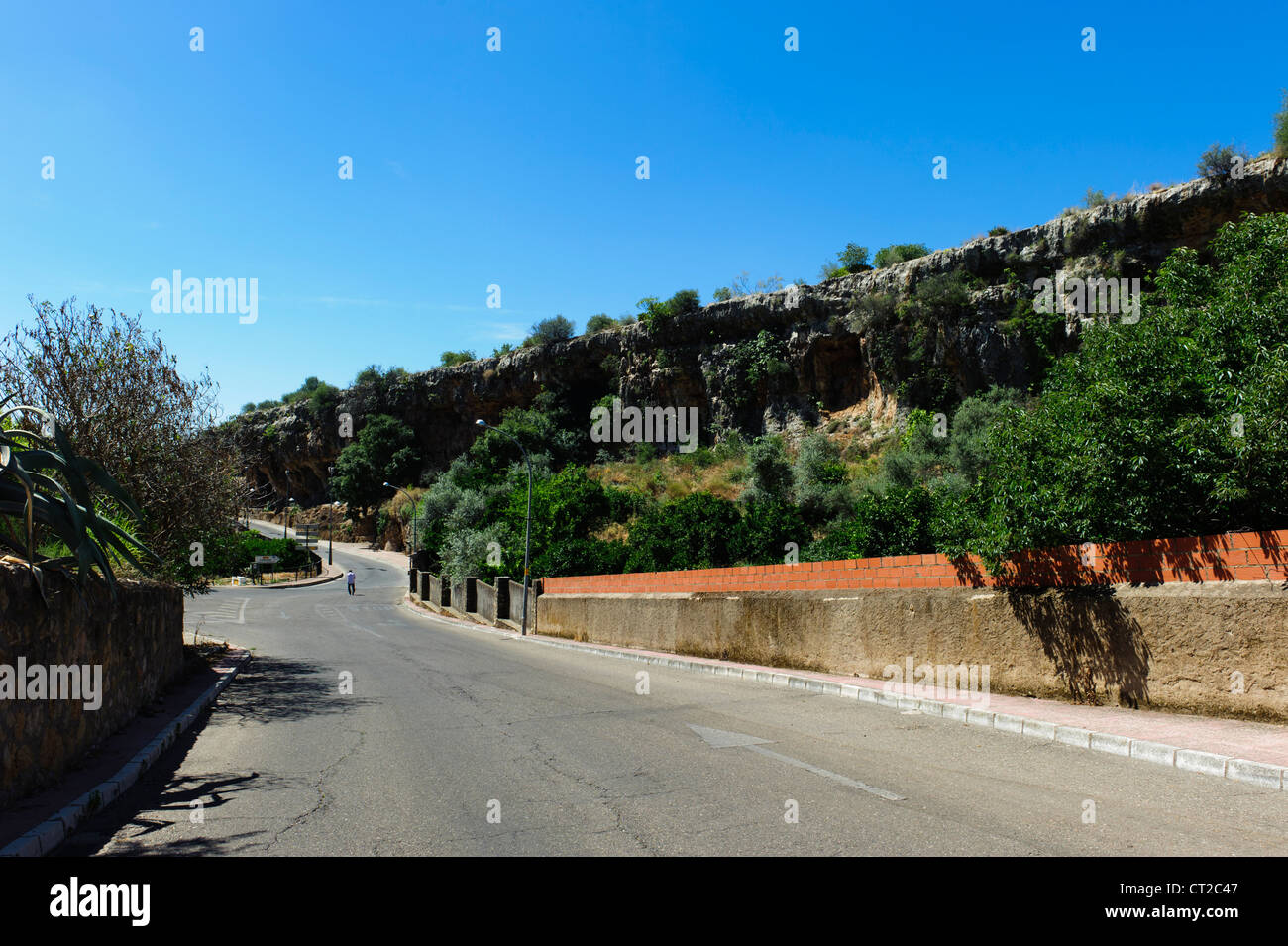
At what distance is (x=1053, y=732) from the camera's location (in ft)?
26.6

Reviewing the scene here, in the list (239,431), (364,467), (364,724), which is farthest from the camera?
(364,467)

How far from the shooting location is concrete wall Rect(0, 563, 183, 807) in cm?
570

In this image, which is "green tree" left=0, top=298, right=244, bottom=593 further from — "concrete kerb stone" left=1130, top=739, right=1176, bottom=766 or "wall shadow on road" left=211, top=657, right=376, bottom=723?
"concrete kerb stone" left=1130, top=739, right=1176, bottom=766

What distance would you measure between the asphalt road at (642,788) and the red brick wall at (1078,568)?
7.30 feet

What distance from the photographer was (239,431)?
17.2m

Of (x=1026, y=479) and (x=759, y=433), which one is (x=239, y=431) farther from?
(x=759, y=433)

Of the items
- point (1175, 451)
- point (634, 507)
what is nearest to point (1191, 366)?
point (1175, 451)

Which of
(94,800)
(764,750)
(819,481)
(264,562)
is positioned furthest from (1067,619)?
(264,562)

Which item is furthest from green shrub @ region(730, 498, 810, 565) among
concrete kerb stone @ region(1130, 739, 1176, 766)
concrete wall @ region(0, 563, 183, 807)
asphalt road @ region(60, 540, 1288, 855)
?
concrete wall @ region(0, 563, 183, 807)

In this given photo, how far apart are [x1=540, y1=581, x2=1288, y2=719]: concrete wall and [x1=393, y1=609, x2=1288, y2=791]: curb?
904 mm

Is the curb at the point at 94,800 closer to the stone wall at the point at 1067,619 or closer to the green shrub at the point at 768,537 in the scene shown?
the stone wall at the point at 1067,619

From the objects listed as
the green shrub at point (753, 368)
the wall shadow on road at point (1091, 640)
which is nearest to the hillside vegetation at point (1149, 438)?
the wall shadow on road at point (1091, 640)

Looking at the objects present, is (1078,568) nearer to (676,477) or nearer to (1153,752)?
(1153,752)
